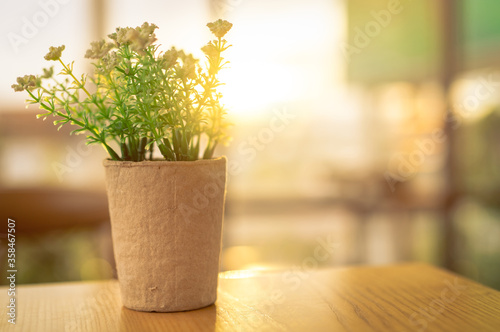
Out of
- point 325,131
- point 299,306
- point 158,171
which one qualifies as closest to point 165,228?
point 158,171

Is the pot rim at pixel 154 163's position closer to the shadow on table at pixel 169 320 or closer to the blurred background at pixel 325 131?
the shadow on table at pixel 169 320

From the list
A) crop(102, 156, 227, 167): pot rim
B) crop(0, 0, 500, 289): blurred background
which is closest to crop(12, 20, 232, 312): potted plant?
crop(102, 156, 227, 167): pot rim

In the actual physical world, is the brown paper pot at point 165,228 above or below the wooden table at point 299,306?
above

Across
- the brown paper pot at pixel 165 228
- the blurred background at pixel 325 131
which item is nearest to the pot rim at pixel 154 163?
the brown paper pot at pixel 165 228

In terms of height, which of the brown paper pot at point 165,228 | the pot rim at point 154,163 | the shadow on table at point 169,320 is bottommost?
the shadow on table at point 169,320

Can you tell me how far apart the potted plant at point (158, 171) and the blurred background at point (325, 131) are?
204 cm

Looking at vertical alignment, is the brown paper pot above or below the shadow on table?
above

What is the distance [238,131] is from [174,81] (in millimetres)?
2626

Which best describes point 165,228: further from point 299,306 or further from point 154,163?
point 299,306

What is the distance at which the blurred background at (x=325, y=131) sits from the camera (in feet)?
9.70

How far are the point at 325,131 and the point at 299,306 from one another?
3.28 meters

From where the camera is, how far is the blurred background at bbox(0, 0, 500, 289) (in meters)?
2.96

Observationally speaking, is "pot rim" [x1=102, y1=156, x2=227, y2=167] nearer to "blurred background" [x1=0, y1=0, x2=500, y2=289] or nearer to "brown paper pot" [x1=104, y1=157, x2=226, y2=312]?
"brown paper pot" [x1=104, y1=157, x2=226, y2=312]

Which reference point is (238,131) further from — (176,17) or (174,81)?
(174,81)
